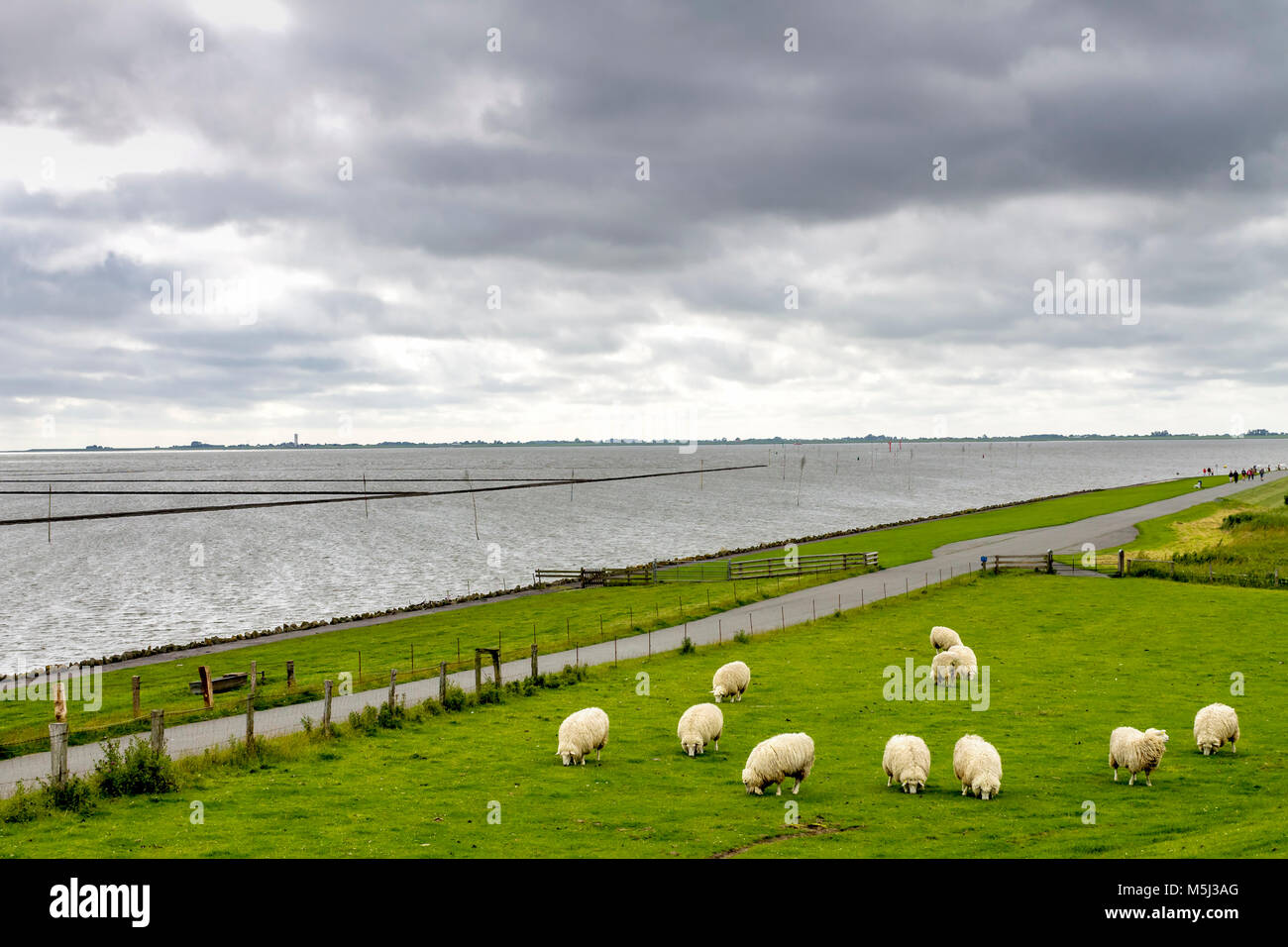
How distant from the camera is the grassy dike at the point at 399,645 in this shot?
33.2 metres

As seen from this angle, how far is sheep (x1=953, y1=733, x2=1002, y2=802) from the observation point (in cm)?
1877

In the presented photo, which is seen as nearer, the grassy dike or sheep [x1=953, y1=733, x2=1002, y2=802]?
sheep [x1=953, y1=733, x2=1002, y2=802]

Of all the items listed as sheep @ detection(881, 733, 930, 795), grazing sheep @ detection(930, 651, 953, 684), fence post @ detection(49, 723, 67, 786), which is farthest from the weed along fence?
fence post @ detection(49, 723, 67, 786)

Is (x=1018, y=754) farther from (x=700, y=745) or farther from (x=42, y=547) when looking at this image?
(x=42, y=547)

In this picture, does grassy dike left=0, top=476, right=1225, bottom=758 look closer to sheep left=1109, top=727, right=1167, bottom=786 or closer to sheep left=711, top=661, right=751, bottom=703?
sheep left=711, top=661, right=751, bottom=703

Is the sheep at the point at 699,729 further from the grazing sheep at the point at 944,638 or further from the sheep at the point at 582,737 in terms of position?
the grazing sheep at the point at 944,638

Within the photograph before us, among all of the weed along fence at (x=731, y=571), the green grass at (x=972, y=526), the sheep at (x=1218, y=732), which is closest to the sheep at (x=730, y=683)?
the sheep at (x=1218, y=732)

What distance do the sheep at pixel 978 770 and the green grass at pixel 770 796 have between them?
428 millimetres

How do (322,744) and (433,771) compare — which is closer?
(433,771)
